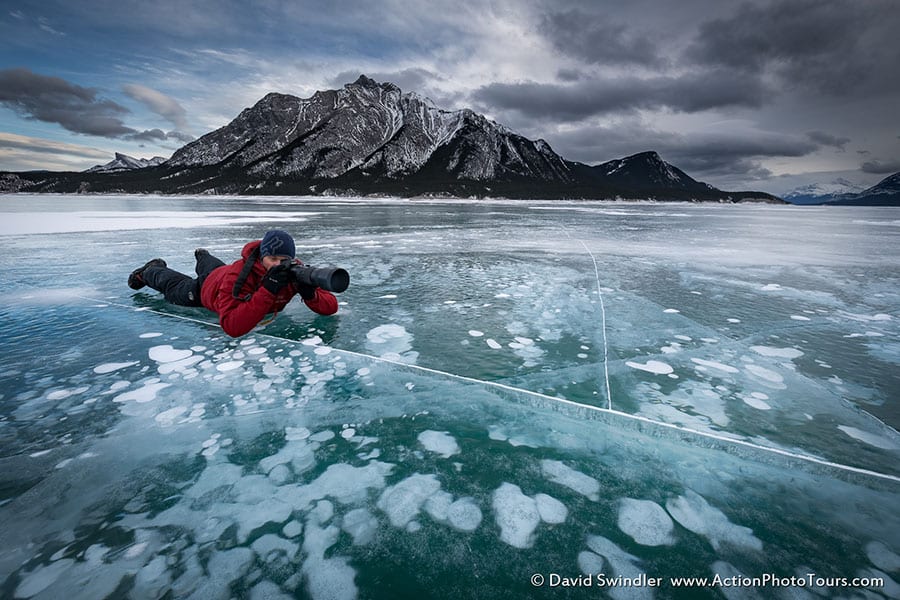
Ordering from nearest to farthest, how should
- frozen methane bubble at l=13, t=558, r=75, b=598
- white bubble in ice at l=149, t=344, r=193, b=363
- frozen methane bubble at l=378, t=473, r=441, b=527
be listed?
frozen methane bubble at l=13, t=558, r=75, b=598
frozen methane bubble at l=378, t=473, r=441, b=527
white bubble in ice at l=149, t=344, r=193, b=363

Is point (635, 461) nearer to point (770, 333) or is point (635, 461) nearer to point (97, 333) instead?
point (770, 333)

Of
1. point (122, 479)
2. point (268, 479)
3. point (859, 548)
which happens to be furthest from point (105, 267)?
point (859, 548)

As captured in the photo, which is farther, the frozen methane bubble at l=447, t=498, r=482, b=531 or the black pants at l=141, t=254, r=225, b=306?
the black pants at l=141, t=254, r=225, b=306

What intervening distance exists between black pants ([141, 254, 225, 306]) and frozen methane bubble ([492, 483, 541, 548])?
4.22m

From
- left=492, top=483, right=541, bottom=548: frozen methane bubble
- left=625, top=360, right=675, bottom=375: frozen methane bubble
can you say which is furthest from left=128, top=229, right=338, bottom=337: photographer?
left=625, top=360, right=675, bottom=375: frozen methane bubble

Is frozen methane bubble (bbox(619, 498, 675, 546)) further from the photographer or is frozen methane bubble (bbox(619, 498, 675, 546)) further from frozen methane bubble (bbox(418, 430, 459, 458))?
the photographer

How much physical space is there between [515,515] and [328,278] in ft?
6.88

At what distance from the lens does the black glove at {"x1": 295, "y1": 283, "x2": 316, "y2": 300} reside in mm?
3746

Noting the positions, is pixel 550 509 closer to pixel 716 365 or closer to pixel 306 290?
pixel 716 365

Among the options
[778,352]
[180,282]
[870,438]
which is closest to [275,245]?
[180,282]

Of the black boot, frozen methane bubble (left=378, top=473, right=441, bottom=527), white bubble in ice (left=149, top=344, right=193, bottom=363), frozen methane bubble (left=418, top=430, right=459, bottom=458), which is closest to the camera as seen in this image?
frozen methane bubble (left=378, top=473, right=441, bottom=527)

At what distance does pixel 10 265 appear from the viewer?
21.4ft

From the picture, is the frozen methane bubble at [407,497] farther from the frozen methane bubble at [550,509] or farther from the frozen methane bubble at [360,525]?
the frozen methane bubble at [550,509]

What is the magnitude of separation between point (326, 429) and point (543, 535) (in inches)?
52.7
